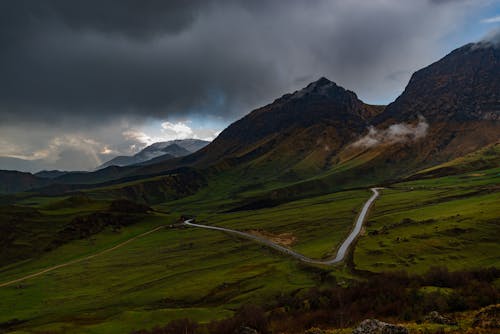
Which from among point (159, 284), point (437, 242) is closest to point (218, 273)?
point (159, 284)

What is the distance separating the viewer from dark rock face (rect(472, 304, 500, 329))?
111ft

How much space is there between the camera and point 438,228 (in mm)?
142500

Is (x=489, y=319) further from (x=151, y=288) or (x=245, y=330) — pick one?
(x=151, y=288)

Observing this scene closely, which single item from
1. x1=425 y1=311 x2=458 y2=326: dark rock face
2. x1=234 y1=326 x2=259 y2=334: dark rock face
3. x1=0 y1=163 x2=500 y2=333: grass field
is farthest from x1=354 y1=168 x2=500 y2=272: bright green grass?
x1=425 y1=311 x2=458 y2=326: dark rock face

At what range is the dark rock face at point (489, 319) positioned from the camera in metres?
33.9

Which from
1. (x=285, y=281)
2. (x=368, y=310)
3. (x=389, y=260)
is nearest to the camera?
(x=368, y=310)

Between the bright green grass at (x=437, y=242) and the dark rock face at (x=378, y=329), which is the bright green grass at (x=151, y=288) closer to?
the bright green grass at (x=437, y=242)

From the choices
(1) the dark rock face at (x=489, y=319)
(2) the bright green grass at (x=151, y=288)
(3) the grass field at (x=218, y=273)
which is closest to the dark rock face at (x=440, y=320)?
(1) the dark rock face at (x=489, y=319)

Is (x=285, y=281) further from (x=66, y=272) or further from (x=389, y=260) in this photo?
(x=66, y=272)

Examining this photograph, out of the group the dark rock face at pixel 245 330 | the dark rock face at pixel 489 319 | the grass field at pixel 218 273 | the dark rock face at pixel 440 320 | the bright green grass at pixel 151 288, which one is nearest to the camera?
the dark rock face at pixel 489 319

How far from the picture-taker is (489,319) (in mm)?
36375

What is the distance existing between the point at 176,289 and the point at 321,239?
7522cm

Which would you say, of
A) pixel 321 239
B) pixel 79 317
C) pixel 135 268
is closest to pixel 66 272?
pixel 135 268

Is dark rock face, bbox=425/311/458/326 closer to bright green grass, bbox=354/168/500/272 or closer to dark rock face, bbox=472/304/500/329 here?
dark rock face, bbox=472/304/500/329
